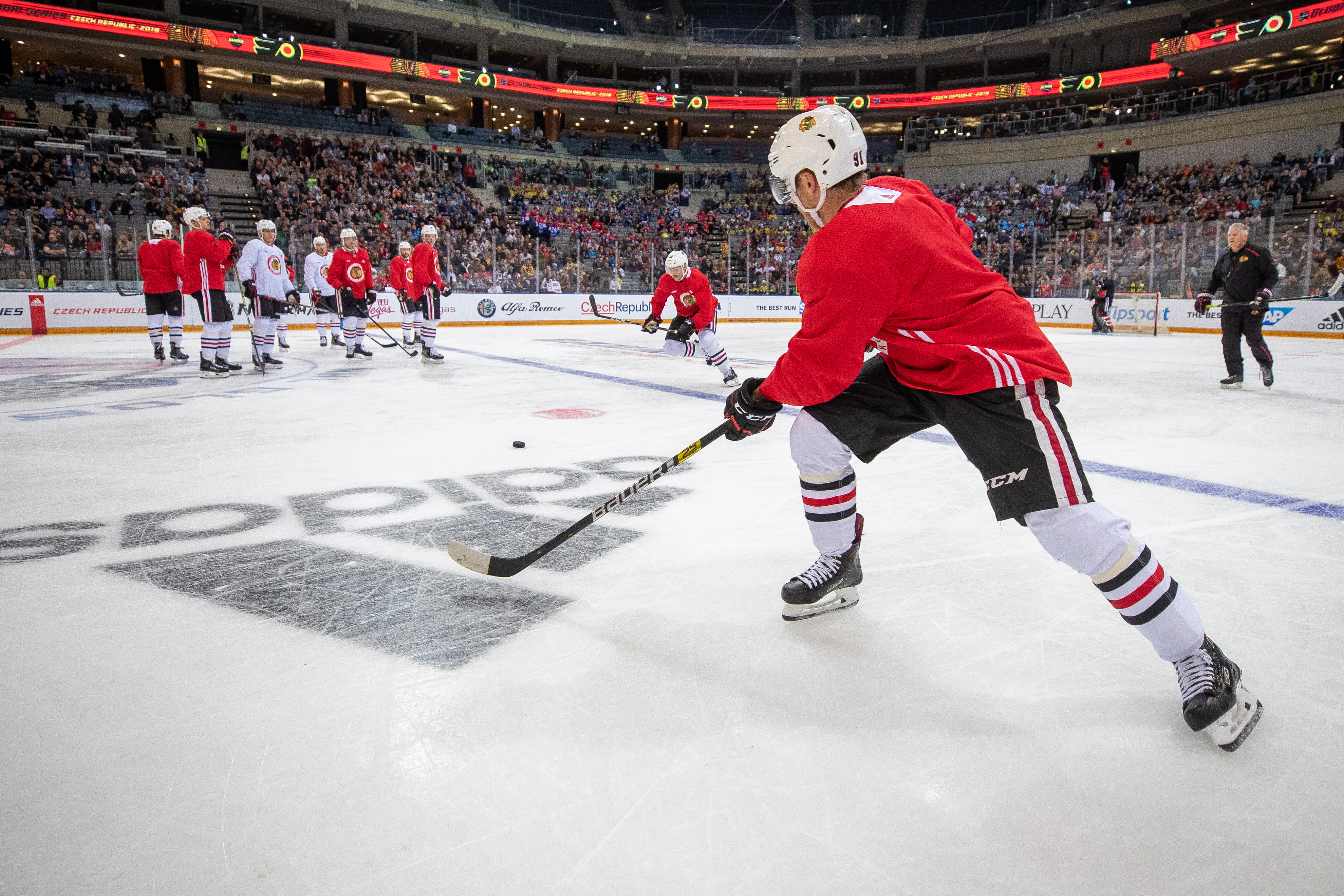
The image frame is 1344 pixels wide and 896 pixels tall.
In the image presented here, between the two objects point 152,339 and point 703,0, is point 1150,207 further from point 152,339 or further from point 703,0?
point 152,339

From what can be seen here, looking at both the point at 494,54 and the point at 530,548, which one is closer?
the point at 530,548

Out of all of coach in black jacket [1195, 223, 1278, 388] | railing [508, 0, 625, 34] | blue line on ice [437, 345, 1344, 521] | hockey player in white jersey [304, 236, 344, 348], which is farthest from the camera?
railing [508, 0, 625, 34]

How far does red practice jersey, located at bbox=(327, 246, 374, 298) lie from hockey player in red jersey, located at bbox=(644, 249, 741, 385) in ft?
15.0

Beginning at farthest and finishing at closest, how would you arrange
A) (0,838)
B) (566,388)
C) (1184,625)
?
1. (566,388)
2. (1184,625)
3. (0,838)

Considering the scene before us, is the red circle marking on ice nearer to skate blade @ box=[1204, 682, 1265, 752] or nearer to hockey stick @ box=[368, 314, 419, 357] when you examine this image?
skate blade @ box=[1204, 682, 1265, 752]

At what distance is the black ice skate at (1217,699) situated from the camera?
1.61m

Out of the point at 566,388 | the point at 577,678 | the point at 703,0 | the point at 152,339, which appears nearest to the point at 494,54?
the point at 703,0

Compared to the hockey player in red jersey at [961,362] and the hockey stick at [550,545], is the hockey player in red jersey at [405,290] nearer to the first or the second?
the hockey stick at [550,545]

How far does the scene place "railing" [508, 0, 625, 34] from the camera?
32406 millimetres

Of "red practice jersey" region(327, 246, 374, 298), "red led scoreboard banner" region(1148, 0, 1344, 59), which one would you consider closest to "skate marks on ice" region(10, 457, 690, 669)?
"red practice jersey" region(327, 246, 374, 298)

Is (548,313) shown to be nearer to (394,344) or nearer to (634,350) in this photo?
(634,350)

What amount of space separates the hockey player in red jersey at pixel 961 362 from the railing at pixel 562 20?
35.0 meters

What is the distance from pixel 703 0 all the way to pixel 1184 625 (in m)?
40.3

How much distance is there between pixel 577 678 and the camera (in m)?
1.88
